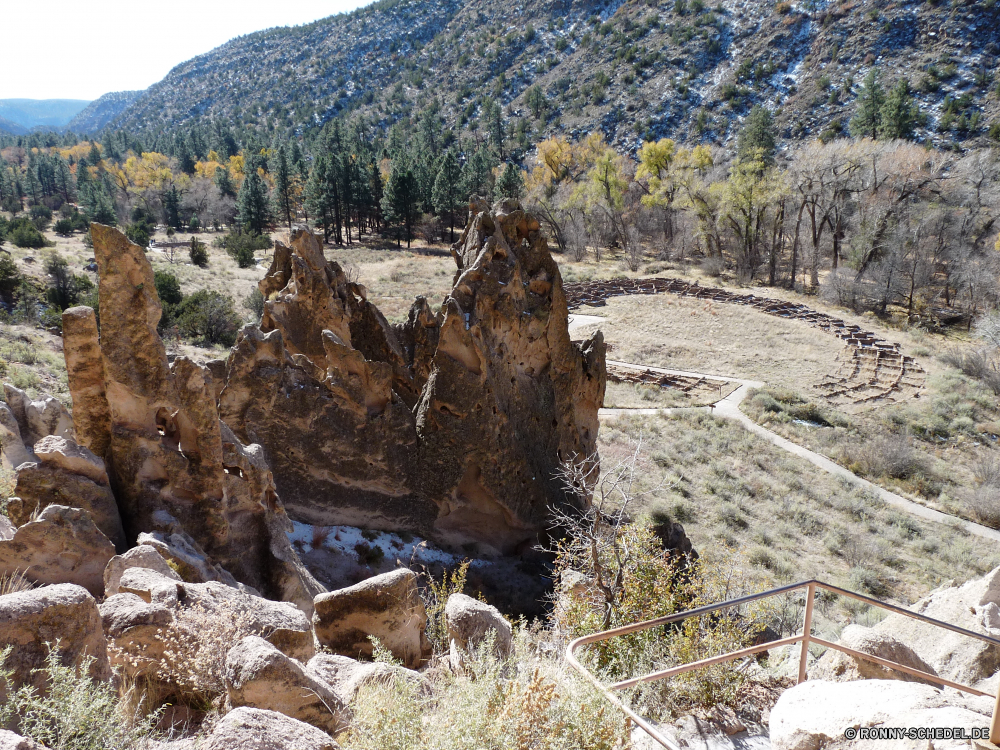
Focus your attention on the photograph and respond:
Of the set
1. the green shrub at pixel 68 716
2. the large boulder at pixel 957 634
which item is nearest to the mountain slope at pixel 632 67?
the large boulder at pixel 957 634

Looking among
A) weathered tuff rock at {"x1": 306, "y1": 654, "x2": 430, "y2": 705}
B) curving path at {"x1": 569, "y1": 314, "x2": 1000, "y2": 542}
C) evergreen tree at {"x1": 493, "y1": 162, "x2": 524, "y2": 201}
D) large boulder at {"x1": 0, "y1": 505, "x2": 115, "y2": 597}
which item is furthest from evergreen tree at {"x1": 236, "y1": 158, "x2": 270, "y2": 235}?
weathered tuff rock at {"x1": 306, "y1": 654, "x2": 430, "y2": 705}

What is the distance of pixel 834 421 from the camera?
2517 centimetres

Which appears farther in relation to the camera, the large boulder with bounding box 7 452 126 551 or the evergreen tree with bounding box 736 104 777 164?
the evergreen tree with bounding box 736 104 777 164

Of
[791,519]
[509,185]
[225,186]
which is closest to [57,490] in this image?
[791,519]

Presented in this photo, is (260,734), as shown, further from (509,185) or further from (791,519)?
(509,185)

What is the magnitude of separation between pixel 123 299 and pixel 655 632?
7.27 m

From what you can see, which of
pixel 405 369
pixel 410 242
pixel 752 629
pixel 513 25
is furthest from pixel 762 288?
pixel 513 25

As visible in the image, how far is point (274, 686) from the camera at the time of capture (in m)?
4.02

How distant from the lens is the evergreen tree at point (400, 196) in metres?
58.3

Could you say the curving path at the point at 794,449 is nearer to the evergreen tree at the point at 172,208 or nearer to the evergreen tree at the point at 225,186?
the evergreen tree at the point at 172,208

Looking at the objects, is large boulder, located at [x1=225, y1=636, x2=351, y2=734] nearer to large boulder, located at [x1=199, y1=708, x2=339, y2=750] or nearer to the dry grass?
large boulder, located at [x1=199, y1=708, x2=339, y2=750]

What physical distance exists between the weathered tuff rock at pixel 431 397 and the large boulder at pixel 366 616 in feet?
14.3

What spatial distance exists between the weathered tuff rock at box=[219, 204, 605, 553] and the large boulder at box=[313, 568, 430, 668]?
14.3 feet

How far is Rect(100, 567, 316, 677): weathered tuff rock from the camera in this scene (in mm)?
4469
